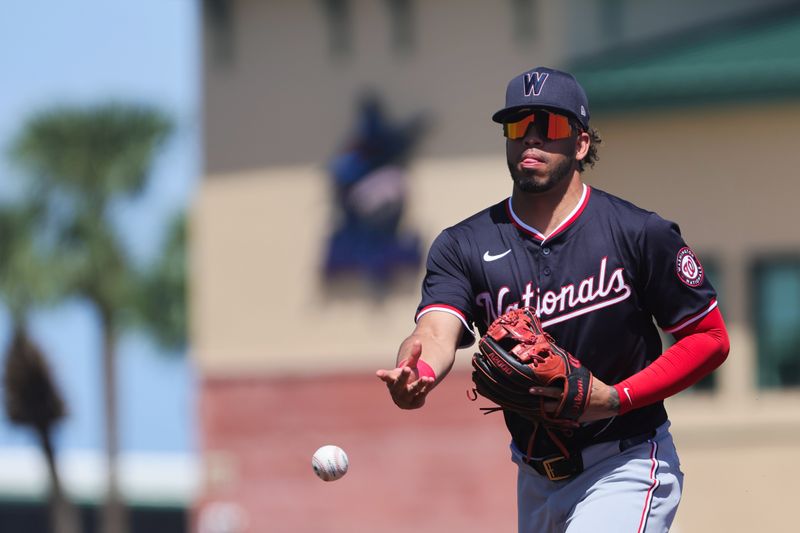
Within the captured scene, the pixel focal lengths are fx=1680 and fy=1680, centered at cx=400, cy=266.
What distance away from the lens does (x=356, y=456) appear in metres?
29.8

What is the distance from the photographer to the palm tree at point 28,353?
2816 cm

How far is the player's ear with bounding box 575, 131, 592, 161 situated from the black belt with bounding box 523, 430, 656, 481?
123 centimetres

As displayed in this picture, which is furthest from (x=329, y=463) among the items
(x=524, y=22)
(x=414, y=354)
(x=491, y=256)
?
(x=524, y=22)

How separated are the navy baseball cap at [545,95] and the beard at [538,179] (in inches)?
8.6

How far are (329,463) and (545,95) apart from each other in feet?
5.92

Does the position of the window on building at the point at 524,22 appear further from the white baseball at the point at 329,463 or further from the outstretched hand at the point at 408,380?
the outstretched hand at the point at 408,380

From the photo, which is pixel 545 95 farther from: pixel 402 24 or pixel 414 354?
pixel 402 24

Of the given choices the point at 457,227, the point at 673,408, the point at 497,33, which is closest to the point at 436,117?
the point at 497,33

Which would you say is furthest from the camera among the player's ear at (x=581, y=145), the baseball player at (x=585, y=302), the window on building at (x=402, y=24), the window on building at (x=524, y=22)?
the window on building at (x=402, y=24)

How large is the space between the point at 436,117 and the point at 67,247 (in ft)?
39.4

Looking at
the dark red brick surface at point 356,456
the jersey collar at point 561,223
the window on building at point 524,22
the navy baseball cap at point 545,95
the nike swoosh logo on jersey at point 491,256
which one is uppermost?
the window on building at point 524,22

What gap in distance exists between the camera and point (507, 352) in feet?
22.2

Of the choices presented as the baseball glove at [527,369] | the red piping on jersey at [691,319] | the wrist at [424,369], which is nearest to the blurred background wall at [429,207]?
the red piping on jersey at [691,319]

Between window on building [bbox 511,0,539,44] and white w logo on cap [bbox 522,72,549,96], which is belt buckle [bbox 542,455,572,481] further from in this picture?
window on building [bbox 511,0,539,44]
